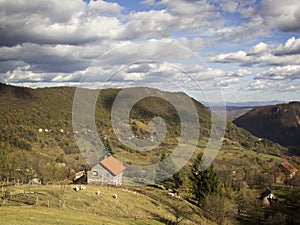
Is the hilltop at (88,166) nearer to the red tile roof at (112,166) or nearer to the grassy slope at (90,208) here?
the grassy slope at (90,208)

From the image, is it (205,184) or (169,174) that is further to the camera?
(169,174)

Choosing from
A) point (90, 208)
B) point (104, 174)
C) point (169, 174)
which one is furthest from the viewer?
point (169, 174)

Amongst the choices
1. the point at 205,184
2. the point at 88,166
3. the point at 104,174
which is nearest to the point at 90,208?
the point at 205,184

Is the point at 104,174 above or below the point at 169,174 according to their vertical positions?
above

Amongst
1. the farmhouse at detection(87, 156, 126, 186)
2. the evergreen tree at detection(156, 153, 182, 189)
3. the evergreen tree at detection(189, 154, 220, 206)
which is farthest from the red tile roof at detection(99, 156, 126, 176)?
the evergreen tree at detection(189, 154, 220, 206)

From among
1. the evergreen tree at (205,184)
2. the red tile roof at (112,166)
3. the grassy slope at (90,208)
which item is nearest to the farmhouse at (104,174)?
the red tile roof at (112,166)

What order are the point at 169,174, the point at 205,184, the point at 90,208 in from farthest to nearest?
the point at 169,174 → the point at 205,184 → the point at 90,208

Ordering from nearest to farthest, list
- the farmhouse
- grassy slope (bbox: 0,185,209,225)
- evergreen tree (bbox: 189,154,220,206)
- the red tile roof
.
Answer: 1. grassy slope (bbox: 0,185,209,225)
2. evergreen tree (bbox: 189,154,220,206)
3. the farmhouse
4. the red tile roof

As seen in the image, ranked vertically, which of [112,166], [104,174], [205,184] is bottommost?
[205,184]

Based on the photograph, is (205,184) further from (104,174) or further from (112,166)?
(104,174)

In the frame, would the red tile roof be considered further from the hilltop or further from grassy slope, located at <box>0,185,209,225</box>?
grassy slope, located at <box>0,185,209,225</box>

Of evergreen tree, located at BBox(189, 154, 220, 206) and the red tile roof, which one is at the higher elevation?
the red tile roof

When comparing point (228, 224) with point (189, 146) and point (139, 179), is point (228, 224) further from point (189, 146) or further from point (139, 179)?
point (189, 146)

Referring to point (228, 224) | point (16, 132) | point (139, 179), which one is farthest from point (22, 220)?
point (16, 132)
